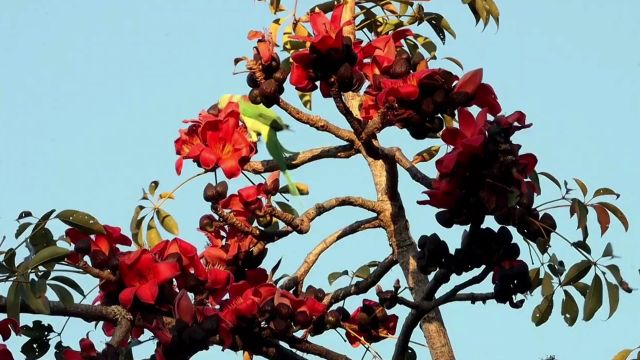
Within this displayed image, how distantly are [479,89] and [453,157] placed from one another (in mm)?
337

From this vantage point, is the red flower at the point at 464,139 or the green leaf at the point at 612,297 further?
the green leaf at the point at 612,297

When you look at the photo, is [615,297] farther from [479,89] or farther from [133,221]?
[133,221]

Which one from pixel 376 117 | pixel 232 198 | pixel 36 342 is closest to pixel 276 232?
pixel 232 198

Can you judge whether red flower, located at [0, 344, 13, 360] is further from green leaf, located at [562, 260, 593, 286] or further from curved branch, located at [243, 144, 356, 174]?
green leaf, located at [562, 260, 593, 286]

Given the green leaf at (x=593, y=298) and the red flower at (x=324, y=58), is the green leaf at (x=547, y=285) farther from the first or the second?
the red flower at (x=324, y=58)

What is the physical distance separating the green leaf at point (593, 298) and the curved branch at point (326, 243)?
0.72 meters

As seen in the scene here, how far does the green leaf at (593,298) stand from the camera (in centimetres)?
294

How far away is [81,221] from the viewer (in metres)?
2.83

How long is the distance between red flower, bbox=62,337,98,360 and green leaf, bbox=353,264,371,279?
3.17 feet

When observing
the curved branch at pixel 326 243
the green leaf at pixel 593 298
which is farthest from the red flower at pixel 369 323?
the green leaf at pixel 593 298

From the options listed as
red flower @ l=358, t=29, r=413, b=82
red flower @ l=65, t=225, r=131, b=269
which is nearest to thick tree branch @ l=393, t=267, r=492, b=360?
red flower @ l=358, t=29, r=413, b=82

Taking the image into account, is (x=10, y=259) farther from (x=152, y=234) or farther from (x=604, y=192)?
(x=604, y=192)

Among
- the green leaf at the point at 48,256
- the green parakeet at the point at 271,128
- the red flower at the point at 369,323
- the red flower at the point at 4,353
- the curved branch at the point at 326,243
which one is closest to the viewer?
the green parakeet at the point at 271,128

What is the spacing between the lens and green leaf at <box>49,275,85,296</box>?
2756 millimetres
